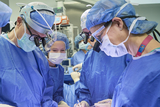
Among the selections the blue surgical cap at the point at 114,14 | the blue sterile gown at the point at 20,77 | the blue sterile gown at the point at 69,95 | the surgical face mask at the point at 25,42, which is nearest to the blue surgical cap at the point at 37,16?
the surgical face mask at the point at 25,42

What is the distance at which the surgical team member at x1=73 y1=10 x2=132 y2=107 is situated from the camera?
1319 mm

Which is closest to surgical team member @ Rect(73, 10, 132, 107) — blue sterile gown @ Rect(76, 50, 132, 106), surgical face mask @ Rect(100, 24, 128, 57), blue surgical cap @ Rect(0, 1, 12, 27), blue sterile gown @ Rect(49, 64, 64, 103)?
blue sterile gown @ Rect(76, 50, 132, 106)

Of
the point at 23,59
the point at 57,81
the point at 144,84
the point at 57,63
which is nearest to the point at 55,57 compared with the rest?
the point at 57,63

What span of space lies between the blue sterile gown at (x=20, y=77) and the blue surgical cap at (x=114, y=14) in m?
0.66

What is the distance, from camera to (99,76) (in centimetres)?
138

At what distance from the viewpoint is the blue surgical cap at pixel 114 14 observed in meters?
0.80

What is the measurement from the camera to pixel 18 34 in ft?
3.67

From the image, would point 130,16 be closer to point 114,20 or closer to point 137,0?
point 114,20

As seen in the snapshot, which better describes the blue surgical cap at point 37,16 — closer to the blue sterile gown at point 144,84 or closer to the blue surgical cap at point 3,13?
the blue surgical cap at point 3,13

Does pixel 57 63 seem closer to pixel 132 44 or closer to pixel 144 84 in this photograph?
pixel 132 44

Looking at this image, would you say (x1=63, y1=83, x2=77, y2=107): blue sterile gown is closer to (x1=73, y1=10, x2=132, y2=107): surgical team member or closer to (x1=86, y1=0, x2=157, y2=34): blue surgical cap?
(x1=73, y1=10, x2=132, y2=107): surgical team member

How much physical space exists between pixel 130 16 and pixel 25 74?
936 millimetres

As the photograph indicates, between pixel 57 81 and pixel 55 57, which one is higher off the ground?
pixel 55 57

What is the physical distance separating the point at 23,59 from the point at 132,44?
90 centimetres
